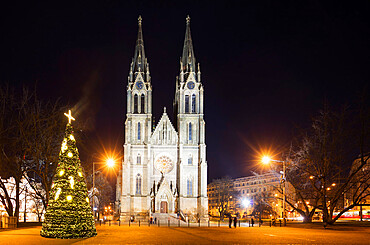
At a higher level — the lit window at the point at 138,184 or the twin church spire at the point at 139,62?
the twin church spire at the point at 139,62

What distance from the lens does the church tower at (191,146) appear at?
6625 cm

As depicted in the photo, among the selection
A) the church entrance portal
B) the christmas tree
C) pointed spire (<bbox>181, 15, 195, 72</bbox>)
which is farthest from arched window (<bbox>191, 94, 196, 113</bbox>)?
the christmas tree

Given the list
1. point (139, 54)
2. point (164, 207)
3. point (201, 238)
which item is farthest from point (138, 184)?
point (201, 238)

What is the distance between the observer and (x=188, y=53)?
7250 cm

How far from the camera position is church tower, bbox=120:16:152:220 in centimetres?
6650

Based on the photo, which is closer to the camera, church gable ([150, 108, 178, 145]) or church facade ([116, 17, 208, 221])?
church facade ([116, 17, 208, 221])

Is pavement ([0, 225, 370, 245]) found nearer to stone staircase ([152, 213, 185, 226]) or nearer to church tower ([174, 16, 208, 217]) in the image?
stone staircase ([152, 213, 185, 226])

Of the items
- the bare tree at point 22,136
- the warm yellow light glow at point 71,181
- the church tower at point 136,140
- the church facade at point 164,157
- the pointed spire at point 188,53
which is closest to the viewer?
the warm yellow light glow at point 71,181

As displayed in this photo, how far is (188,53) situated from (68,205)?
175ft

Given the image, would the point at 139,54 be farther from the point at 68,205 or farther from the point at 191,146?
the point at 68,205

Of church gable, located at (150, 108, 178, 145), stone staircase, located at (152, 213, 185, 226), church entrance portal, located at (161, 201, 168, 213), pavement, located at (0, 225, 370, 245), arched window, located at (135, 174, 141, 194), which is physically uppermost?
church gable, located at (150, 108, 178, 145)

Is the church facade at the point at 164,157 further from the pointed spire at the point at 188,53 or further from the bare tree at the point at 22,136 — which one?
the bare tree at the point at 22,136

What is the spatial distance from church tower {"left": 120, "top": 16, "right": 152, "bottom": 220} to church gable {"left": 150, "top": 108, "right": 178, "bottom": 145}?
1639 mm

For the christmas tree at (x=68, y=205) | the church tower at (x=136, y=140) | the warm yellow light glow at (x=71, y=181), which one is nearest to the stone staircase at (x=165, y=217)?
the church tower at (x=136, y=140)
